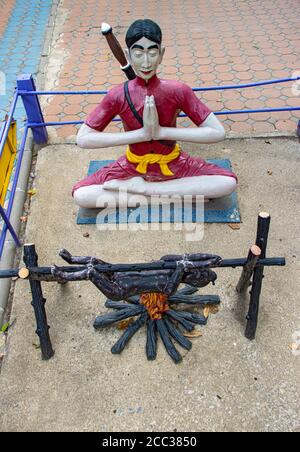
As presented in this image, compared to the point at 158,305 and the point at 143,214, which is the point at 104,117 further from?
the point at 158,305

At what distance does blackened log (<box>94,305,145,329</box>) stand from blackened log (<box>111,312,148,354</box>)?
0.15 feet

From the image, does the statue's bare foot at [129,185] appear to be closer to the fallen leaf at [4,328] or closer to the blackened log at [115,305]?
the blackened log at [115,305]

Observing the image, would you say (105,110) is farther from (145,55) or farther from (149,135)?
(145,55)

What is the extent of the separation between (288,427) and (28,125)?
3.62m

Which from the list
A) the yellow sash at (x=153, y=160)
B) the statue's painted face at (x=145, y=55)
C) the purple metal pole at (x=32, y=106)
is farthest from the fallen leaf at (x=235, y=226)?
the purple metal pole at (x=32, y=106)

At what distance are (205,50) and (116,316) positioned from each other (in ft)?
15.7

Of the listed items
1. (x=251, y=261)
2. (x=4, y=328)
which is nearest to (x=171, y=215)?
(x=251, y=261)

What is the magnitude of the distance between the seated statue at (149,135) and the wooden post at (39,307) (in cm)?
111

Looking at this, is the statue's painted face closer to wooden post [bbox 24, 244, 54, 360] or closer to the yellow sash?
the yellow sash

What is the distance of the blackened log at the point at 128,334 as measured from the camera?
2.77 metres

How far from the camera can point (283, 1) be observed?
24.5ft

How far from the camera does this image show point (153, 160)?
3396mm

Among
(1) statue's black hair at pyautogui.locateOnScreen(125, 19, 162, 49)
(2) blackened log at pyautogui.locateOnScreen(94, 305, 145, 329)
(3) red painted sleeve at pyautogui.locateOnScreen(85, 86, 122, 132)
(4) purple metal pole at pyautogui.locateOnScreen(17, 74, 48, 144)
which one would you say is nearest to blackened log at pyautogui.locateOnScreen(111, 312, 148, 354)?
(2) blackened log at pyautogui.locateOnScreen(94, 305, 145, 329)

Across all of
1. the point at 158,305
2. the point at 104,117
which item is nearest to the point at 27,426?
the point at 158,305
